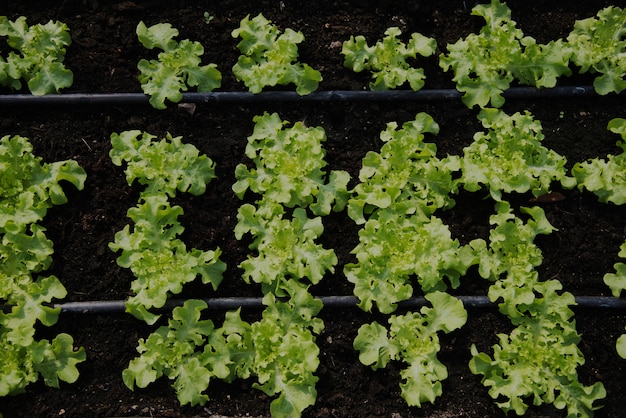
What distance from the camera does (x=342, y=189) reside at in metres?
4.12

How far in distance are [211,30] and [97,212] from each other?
160 centimetres

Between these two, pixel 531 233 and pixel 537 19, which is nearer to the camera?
pixel 531 233

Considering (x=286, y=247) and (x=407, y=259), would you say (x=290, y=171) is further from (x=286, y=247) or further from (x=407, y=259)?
(x=407, y=259)

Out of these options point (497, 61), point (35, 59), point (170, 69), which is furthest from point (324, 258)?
point (35, 59)

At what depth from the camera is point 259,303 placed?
406cm

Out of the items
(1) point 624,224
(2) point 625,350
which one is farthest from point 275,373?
(1) point 624,224

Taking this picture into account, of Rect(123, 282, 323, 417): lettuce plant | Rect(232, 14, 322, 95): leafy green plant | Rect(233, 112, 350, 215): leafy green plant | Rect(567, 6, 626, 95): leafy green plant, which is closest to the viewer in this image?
Rect(123, 282, 323, 417): lettuce plant

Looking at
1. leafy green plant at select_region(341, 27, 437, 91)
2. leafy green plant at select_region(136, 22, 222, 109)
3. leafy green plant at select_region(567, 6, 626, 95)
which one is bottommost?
leafy green plant at select_region(136, 22, 222, 109)

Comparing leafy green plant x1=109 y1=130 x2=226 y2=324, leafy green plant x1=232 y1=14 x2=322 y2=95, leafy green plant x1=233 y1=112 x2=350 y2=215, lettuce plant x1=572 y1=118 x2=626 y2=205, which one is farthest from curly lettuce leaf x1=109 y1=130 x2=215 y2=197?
lettuce plant x1=572 y1=118 x2=626 y2=205

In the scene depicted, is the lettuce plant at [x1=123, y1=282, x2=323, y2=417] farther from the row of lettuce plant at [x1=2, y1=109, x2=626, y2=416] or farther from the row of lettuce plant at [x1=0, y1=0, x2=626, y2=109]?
the row of lettuce plant at [x1=0, y1=0, x2=626, y2=109]

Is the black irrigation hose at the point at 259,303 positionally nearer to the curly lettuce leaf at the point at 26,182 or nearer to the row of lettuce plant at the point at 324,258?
the row of lettuce plant at the point at 324,258

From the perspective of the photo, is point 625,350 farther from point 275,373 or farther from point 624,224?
point 275,373

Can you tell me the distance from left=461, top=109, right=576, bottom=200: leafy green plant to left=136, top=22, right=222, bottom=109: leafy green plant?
6.35 ft

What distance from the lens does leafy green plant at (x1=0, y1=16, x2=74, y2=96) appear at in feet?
13.9
